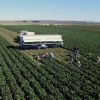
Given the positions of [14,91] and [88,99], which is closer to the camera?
[88,99]

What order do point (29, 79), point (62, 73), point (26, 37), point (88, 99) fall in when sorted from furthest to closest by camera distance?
point (26, 37) < point (62, 73) < point (29, 79) < point (88, 99)

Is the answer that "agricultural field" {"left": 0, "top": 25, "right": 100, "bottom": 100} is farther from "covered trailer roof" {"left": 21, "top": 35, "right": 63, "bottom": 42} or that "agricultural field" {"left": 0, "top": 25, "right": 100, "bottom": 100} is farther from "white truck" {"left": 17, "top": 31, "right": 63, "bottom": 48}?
"covered trailer roof" {"left": 21, "top": 35, "right": 63, "bottom": 42}

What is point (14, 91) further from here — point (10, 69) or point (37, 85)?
point (10, 69)

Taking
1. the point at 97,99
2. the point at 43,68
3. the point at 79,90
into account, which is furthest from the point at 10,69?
the point at 97,99

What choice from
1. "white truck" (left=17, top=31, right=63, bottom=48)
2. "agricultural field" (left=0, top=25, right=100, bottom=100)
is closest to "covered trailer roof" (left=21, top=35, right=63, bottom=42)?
"white truck" (left=17, top=31, right=63, bottom=48)

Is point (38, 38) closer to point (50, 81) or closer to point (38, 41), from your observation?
point (38, 41)

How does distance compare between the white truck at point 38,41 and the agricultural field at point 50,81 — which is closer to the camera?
the agricultural field at point 50,81

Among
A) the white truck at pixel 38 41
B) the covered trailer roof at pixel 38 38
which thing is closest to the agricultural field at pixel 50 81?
the white truck at pixel 38 41

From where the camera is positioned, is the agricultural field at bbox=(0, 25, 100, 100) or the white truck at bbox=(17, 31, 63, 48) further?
the white truck at bbox=(17, 31, 63, 48)

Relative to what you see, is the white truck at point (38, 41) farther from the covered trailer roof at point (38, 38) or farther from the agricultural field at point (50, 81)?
the agricultural field at point (50, 81)

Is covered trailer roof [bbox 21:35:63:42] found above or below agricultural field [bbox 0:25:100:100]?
above

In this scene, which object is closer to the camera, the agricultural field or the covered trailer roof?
the agricultural field
